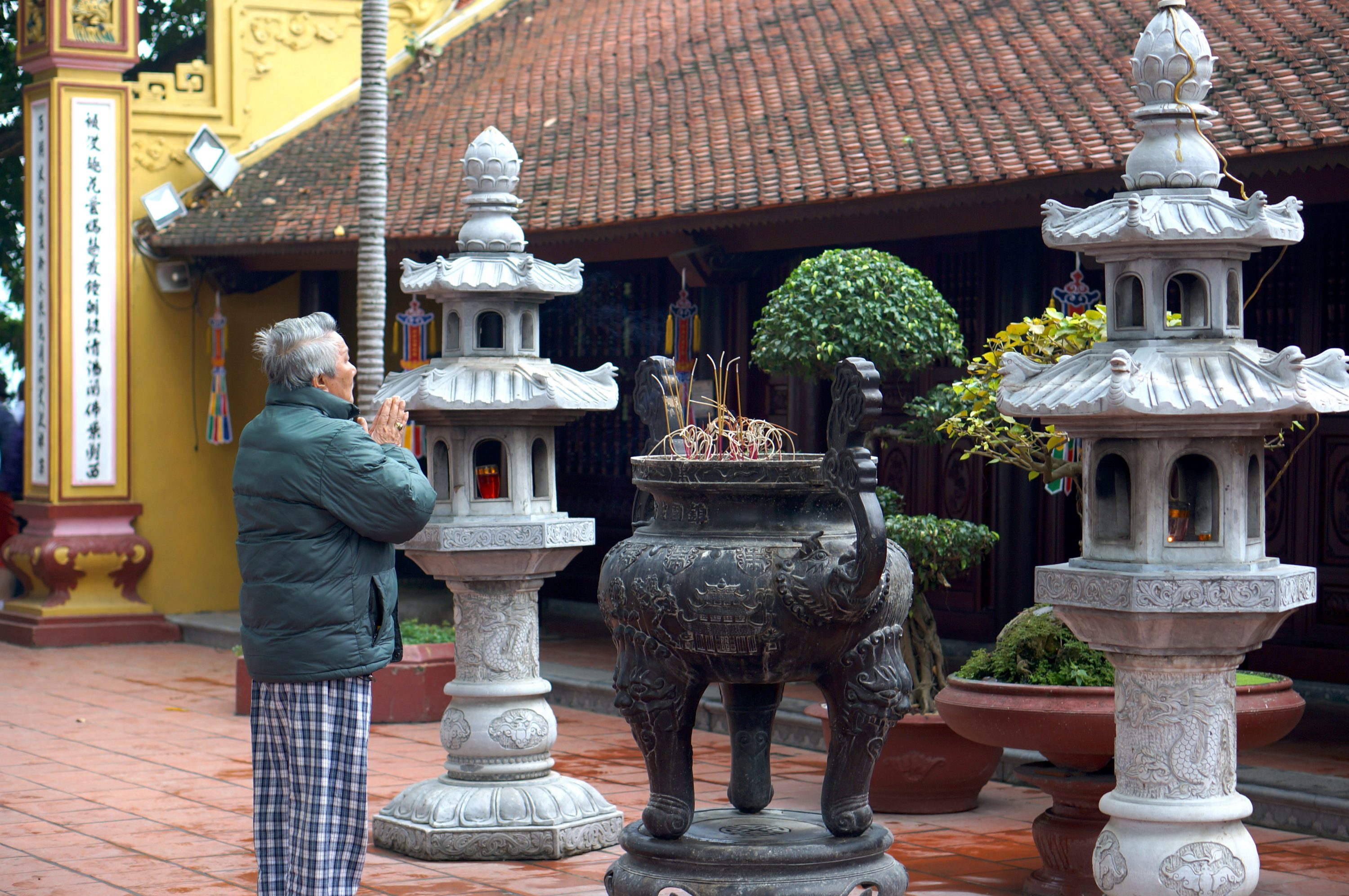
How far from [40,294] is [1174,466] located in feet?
34.9

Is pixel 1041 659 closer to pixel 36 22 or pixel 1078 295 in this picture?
pixel 1078 295

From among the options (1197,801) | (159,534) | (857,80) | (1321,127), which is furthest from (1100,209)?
(159,534)

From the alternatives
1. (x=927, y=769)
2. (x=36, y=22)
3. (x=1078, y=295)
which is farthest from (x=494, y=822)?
(x=36, y=22)

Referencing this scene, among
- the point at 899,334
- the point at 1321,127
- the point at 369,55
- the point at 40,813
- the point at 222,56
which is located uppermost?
the point at 222,56

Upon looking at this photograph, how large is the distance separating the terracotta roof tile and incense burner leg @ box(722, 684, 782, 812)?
4075mm

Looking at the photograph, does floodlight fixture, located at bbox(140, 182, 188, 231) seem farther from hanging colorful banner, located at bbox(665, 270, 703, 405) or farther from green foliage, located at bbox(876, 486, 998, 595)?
green foliage, located at bbox(876, 486, 998, 595)

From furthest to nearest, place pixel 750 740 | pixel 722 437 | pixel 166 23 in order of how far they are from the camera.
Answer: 1. pixel 166 23
2. pixel 722 437
3. pixel 750 740

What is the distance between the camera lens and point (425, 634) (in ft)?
Answer: 32.3

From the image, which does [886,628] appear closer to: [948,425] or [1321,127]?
Answer: [948,425]

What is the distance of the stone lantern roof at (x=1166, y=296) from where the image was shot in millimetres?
4145

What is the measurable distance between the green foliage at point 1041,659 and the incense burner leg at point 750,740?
111cm

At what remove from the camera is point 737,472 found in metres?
4.42

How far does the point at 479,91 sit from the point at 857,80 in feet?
13.4

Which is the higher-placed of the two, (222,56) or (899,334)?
(222,56)
